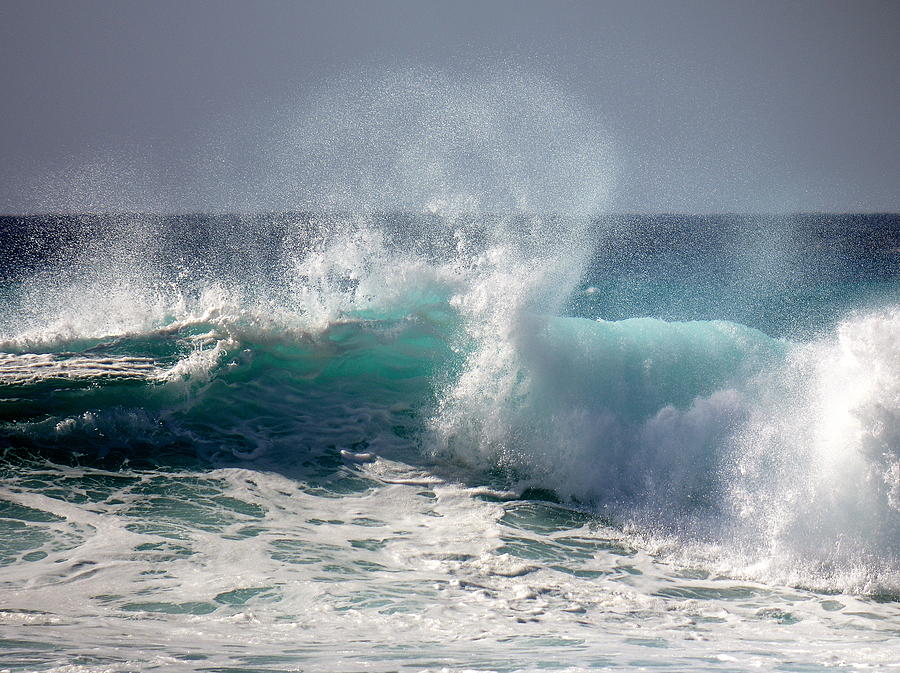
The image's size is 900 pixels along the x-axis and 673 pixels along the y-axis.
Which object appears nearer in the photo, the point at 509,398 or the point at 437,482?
the point at 437,482

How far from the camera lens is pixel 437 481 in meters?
7.90

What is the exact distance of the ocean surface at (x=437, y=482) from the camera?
4.39 meters

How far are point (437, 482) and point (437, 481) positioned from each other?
3 cm

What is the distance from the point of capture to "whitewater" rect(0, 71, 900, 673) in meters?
4.40

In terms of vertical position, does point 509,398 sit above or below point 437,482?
above

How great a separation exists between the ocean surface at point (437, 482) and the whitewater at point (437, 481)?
1.2 inches

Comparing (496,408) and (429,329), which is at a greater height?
(429,329)

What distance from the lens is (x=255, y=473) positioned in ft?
26.7

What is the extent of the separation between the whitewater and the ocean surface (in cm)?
3

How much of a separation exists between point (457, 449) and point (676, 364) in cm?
313

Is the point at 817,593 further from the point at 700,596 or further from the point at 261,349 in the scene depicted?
the point at 261,349

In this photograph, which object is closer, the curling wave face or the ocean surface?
the ocean surface

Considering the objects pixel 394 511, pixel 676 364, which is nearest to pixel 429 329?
pixel 676 364

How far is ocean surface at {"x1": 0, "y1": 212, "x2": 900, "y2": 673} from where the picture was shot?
14.4 ft
